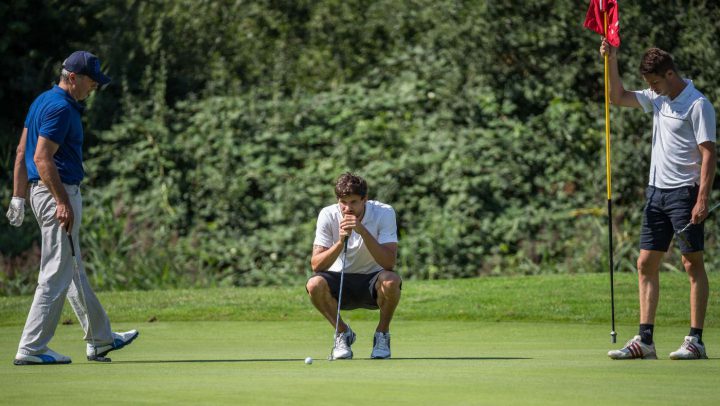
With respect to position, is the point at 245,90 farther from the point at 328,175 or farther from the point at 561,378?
the point at 561,378

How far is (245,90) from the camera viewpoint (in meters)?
19.1

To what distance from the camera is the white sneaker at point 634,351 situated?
25.2 ft

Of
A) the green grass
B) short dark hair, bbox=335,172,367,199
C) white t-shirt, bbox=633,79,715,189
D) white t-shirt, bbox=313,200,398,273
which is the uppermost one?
white t-shirt, bbox=633,79,715,189

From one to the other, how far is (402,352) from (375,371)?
1685 millimetres

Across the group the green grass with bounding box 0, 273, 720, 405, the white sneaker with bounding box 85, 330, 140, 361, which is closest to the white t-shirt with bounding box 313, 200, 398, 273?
the green grass with bounding box 0, 273, 720, 405

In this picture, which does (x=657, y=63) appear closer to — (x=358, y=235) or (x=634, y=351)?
(x=634, y=351)

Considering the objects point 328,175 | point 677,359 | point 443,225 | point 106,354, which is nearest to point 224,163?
point 328,175

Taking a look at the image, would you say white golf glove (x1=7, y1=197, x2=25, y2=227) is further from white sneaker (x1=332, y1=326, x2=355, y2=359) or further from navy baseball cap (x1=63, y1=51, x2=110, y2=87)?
white sneaker (x1=332, y1=326, x2=355, y2=359)

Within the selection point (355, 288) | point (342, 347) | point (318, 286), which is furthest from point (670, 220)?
point (318, 286)

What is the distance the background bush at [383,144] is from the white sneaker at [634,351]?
723 cm

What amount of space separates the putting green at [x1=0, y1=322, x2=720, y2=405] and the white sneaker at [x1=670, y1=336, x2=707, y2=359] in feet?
0.34

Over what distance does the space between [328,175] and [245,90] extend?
2819 mm

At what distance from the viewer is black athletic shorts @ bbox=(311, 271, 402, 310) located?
8484mm

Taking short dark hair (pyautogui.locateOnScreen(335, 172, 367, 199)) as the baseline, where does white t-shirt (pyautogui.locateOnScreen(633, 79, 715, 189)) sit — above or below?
above
